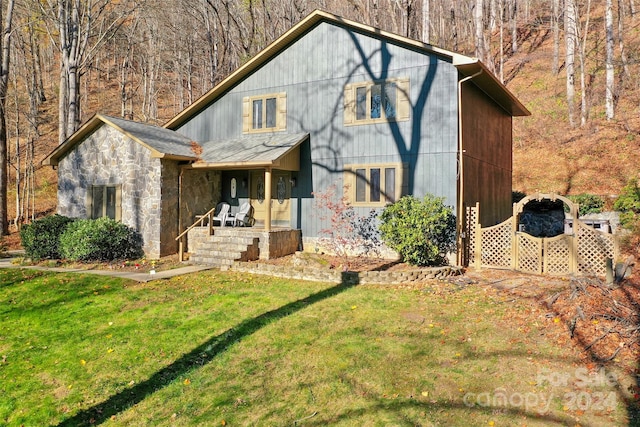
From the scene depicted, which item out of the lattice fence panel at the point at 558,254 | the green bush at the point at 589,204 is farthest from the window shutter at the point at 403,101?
the green bush at the point at 589,204

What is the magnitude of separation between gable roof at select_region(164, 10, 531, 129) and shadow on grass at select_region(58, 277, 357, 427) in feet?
25.3

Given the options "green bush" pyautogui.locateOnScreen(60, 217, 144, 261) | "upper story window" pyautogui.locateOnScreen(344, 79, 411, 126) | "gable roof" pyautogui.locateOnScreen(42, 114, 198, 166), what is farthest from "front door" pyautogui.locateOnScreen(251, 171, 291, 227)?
"green bush" pyautogui.locateOnScreen(60, 217, 144, 261)

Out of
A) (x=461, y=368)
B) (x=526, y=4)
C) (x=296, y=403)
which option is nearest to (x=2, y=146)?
(x=296, y=403)

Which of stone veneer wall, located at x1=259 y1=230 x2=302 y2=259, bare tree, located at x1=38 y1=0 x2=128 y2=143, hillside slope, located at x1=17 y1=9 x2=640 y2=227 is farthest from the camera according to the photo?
hillside slope, located at x1=17 y1=9 x2=640 y2=227

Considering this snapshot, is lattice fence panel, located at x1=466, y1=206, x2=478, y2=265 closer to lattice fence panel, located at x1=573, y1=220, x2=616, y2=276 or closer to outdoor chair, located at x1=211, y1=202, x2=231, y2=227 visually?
lattice fence panel, located at x1=573, y1=220, x2=616, y2=276

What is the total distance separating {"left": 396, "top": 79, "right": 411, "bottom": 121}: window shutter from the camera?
12.1 m

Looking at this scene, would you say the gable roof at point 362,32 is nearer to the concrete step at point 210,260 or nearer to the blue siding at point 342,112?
the blue siding at point 342,112

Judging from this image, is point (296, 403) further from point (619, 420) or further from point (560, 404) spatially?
point (619, 420)

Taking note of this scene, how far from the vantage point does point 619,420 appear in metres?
4.20

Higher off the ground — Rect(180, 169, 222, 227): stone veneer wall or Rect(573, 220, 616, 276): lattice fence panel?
Rect(180, 169, 222, 227): stone veneer wall

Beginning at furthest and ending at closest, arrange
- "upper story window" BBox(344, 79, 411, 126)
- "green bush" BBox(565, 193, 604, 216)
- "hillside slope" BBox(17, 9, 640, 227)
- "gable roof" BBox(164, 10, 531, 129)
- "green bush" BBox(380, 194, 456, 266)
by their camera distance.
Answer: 1. "hillside slope" BBox(17, 9, 640, 227)
2. "green bush" BBox(565, 193, 604, 216)
3. "upper story window" BBox(344, 79, 411, 126)
4. "gable roof" BBox(164, 10, 531, 129)
5. "green bush" BBox(380, 194, 456, 266)

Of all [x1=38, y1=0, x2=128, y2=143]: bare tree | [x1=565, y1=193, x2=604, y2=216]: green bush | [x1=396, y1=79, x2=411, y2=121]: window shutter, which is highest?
[x1=38, y1=0, x2=128, y2=143]: bare tree

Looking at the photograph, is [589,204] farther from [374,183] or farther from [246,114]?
[246,114]

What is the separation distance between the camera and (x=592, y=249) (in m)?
9.41
